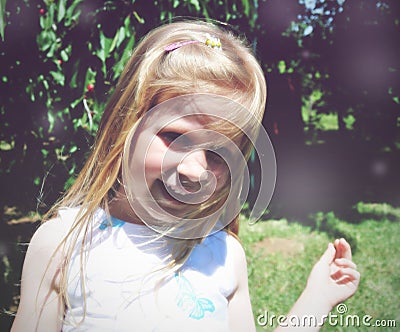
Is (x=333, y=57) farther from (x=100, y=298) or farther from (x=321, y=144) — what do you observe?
(x=100, y=298)

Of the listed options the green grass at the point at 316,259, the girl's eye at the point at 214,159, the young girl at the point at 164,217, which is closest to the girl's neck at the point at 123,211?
the young girl at the point at 164,217

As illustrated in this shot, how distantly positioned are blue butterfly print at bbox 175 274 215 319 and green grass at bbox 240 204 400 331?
A: 1.37 meters

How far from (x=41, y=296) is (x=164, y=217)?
0.30m

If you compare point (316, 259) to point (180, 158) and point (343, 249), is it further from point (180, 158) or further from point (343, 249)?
point (180, 158)

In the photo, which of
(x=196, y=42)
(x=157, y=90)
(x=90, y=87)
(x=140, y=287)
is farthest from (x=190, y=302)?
(x=90, y=87)

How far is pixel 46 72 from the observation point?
242cm

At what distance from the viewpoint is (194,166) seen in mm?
848

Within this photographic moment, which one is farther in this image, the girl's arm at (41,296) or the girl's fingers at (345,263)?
the girl's fingers at (345,263)

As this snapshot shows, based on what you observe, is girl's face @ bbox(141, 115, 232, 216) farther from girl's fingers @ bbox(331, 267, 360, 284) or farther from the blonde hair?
girl's fingers @ bbox(331, 267, 360, 284)

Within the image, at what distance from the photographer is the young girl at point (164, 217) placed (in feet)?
2.97

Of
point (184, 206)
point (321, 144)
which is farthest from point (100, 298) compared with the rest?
point (321, 144)

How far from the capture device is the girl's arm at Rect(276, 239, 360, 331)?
1046 millimetres

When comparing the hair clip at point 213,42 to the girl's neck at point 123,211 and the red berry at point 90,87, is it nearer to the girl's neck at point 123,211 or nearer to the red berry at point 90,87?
the girl's neck at point 123,211

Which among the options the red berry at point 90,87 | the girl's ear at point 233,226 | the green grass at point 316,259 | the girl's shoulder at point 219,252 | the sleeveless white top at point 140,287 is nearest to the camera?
the sleeveless white top at point 140,287
